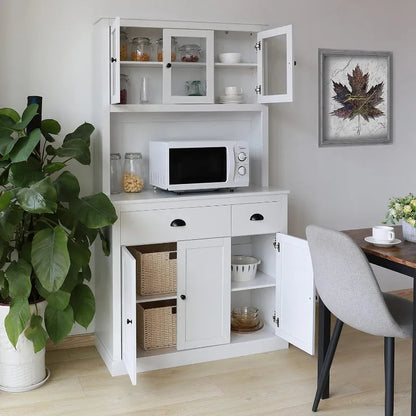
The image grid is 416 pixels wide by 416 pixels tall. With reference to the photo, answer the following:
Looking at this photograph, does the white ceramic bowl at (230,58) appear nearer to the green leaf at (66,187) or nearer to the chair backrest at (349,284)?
the green leaf at (66,187)

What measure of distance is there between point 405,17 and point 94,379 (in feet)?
9.82

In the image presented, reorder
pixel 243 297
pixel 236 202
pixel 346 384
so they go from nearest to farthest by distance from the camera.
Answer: pixel 346 384
pixel 236 202
pixel 243 297

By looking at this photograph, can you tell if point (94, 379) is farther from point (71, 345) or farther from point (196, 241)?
point (196, 241)

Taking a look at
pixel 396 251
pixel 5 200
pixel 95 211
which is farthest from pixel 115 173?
pixel 396 251

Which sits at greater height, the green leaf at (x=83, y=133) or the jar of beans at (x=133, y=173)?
the green leaf at (x=83, y=133)

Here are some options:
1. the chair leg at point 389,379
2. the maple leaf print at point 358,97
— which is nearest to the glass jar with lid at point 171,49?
the maple leaf print at point 358,97

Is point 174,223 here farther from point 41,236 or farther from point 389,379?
point 389,379

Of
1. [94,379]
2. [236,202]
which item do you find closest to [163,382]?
[94,379]

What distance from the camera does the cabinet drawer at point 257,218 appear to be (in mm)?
3590

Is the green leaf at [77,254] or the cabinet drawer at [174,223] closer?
the green leaf at [77,254]

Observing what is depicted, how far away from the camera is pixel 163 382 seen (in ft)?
10.9

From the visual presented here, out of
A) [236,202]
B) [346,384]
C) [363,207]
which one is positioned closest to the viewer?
[346,384]

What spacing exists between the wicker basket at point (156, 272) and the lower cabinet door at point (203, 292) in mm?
46

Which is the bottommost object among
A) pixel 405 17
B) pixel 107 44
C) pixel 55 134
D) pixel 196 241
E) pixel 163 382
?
pixel 163 382
